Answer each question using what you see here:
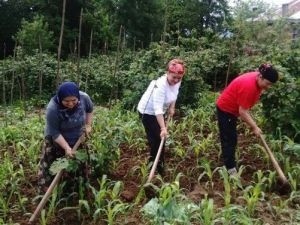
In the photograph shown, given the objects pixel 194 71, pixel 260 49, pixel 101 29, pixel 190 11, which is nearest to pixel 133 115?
pixel 194 71

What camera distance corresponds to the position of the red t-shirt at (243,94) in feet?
15.4

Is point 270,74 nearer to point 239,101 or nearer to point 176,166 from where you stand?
point 239,101

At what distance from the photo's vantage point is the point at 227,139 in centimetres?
516

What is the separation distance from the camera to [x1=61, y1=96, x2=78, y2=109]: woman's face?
13.0ft

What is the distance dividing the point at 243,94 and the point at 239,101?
104 millimetres

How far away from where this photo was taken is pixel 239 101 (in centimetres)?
478

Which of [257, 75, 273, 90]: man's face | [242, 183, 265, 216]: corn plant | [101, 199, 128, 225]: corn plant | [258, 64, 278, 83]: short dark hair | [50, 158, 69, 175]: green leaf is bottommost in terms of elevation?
[101, 199, 128, 225]: corn plant

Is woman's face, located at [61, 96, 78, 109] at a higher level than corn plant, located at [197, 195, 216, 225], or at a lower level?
higher

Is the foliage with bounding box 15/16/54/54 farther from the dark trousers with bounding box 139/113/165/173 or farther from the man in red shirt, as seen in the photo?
the man in red shirt

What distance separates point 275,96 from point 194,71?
3714mm

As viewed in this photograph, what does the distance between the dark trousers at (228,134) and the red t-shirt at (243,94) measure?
0.10 m

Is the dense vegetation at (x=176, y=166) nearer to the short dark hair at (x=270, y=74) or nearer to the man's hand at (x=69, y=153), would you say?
the man's hand at (x=69, y=153)

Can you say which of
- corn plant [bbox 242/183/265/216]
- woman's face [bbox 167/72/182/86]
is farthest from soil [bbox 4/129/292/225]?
woman's face [bbox 167/72/182/86]

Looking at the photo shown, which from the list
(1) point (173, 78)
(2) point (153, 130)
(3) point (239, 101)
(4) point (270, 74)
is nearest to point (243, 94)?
(3) point (239, 101)
